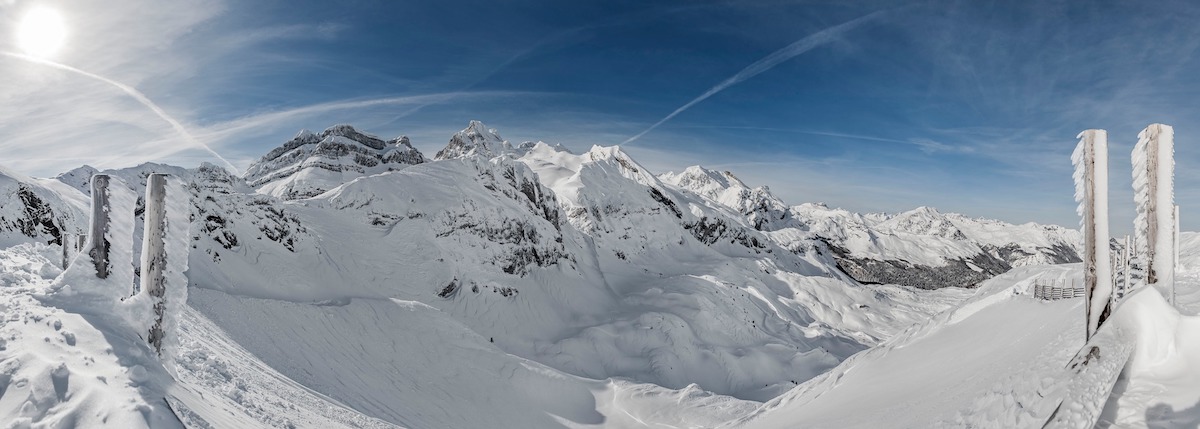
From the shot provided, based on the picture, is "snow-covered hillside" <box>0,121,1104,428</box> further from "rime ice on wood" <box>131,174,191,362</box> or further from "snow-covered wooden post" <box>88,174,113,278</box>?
"snow-covered wooden post" <box>88,174,113,278</box>

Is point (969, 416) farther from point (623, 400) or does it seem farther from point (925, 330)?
point (623, 400)

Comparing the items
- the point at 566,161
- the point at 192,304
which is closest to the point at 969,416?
the point at 192,304

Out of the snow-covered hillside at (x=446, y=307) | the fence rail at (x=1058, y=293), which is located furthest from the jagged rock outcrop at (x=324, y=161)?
the fence rail at (x=1058, y=293)

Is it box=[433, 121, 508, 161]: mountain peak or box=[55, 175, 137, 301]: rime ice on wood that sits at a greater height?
box=[433, 121, 508, 161]: mountain peak

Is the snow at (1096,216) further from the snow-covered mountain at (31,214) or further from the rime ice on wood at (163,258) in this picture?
the snow-covered mountain at (31,214)

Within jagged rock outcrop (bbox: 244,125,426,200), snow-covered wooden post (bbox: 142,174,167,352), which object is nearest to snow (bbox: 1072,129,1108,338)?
snow-covered wooden post (bbox: 142,174,167,352)
